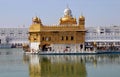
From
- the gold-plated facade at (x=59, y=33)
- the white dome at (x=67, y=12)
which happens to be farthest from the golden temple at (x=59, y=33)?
the white dome at (x=67, y=12)

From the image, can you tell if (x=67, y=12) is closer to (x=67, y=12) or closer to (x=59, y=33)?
(x=67, y=12)

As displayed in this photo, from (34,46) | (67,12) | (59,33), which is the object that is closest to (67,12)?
(67,12)

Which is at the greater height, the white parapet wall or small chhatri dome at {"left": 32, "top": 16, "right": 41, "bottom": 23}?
small chhatri dome at {"left": 32, "top": 16, "right": 41, "bottom": 23}

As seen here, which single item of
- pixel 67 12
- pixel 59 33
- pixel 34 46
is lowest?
pixel 34 46

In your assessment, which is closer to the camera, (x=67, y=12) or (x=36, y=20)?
(x=36, y=20)

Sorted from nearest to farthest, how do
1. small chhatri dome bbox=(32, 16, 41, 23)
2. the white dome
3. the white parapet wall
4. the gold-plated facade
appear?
the gold-plated facade, the white parapet wall, small chhatri dome bbox=(32, 16, 41, 23), the white dome

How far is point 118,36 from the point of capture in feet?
216

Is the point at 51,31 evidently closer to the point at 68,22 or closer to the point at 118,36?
the point at 68,22

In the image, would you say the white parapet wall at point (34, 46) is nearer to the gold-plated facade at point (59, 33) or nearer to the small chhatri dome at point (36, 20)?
the gold-plated facade at point (59, 33)

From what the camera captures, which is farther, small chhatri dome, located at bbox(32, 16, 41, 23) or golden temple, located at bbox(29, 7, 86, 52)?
small chhatri dome, located at bbox(32, 16, 41, 23)

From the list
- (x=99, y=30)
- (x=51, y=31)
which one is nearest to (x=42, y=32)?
(x=51, y=31)

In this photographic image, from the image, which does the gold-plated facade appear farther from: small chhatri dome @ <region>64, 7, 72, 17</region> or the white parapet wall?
small chhatri dome @ <region>64, 7, 72, 17</region>

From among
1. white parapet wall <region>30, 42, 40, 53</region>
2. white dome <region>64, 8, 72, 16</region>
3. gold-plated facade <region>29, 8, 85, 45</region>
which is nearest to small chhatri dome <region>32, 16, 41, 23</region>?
gold-plated facade <region>29, 8, 85, 45</region>

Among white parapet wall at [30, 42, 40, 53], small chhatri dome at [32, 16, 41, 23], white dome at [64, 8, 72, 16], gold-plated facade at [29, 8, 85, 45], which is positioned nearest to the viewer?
gold-plated facade at [29, 8, 85, 45]
